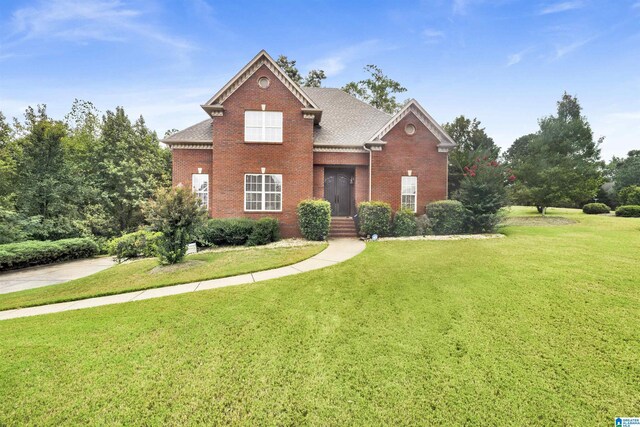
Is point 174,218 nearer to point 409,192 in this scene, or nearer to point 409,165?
point 409,192

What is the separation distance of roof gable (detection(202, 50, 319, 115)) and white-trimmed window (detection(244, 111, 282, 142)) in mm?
1381

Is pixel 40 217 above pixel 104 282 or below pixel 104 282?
above

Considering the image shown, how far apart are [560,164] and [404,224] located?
694 inches

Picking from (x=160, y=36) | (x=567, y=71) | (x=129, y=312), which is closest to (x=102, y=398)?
(x=129, y=312)

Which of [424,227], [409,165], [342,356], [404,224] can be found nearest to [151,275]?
[342,356]

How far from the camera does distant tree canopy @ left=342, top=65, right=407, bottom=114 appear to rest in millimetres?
25188

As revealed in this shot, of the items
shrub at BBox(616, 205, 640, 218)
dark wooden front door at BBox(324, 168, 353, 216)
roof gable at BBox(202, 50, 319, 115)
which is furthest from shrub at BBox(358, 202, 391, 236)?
shrub at BBox(616, 205, 640, 218)

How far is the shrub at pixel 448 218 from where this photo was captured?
12602 mm

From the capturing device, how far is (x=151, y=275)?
6.95 m

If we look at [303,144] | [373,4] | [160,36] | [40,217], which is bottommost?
[40,217]

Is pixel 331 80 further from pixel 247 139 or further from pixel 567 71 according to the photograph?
pixel 567 71

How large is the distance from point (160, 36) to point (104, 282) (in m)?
11.8

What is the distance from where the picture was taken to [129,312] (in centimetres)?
448

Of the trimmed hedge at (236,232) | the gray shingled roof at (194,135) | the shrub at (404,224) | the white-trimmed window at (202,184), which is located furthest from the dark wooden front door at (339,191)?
the gray shingled roof at (194,135)
